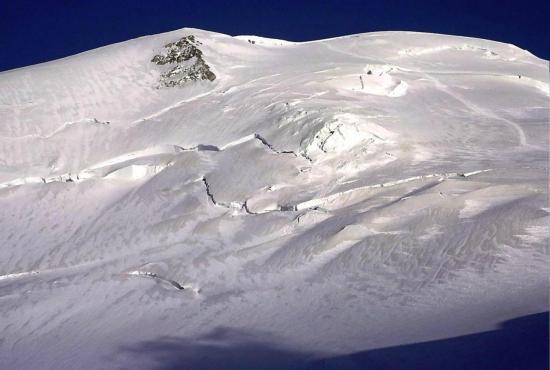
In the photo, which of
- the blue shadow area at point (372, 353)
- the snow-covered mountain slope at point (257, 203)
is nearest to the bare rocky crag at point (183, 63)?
the snow-covered mountain slope at point (257, 203)

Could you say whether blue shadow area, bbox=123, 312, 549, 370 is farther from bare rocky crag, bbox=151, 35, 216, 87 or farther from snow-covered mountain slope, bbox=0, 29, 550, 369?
bare rocky crag, bbox=151, 35, 216, 87

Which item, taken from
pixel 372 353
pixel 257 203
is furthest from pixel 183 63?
pixel 372 353

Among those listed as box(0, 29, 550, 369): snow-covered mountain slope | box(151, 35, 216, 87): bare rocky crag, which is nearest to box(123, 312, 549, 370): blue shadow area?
box(0, 29, 550, 369): snow-covered mountain slope

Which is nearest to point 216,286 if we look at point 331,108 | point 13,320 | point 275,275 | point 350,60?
point 275,275

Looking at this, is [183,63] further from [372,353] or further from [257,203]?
[372,353]

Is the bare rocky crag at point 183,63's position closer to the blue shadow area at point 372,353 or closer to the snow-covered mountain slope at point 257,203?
the snow-covered mountain slope at point 257,203
